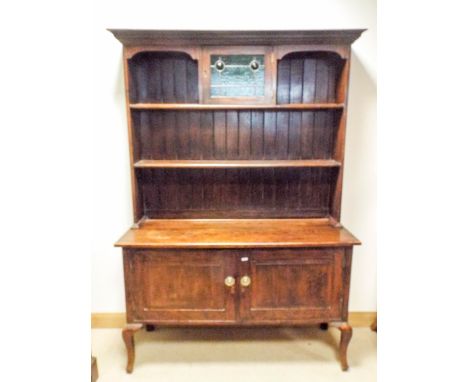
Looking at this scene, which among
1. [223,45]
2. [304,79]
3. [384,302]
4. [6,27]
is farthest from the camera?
[304,79]

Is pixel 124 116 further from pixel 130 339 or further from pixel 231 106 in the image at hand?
pixel 130 339

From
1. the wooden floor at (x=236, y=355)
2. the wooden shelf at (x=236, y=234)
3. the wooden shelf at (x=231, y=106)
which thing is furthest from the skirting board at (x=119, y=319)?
the wooden shelf at (x=231, y=106)

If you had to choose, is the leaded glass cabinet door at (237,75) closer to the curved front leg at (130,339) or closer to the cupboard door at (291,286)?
the cupboard door at (291,286)

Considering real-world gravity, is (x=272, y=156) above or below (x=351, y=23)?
below

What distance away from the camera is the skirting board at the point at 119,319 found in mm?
2264

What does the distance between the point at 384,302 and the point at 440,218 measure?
199mm

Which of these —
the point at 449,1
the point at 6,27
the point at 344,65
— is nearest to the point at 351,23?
the point at 344,65

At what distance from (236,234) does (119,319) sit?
3.72 feet

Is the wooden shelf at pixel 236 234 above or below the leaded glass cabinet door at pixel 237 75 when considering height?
below

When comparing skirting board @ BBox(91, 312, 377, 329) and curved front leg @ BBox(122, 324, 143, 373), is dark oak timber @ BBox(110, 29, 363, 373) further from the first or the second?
skirting board @ BBox(91, 312, 377, 329)

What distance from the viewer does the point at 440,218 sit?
526 millimetres

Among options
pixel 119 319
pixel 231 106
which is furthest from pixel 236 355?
pixel 231 106

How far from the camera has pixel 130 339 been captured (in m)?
1.82

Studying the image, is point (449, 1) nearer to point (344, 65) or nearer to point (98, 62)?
point (344, 65)
